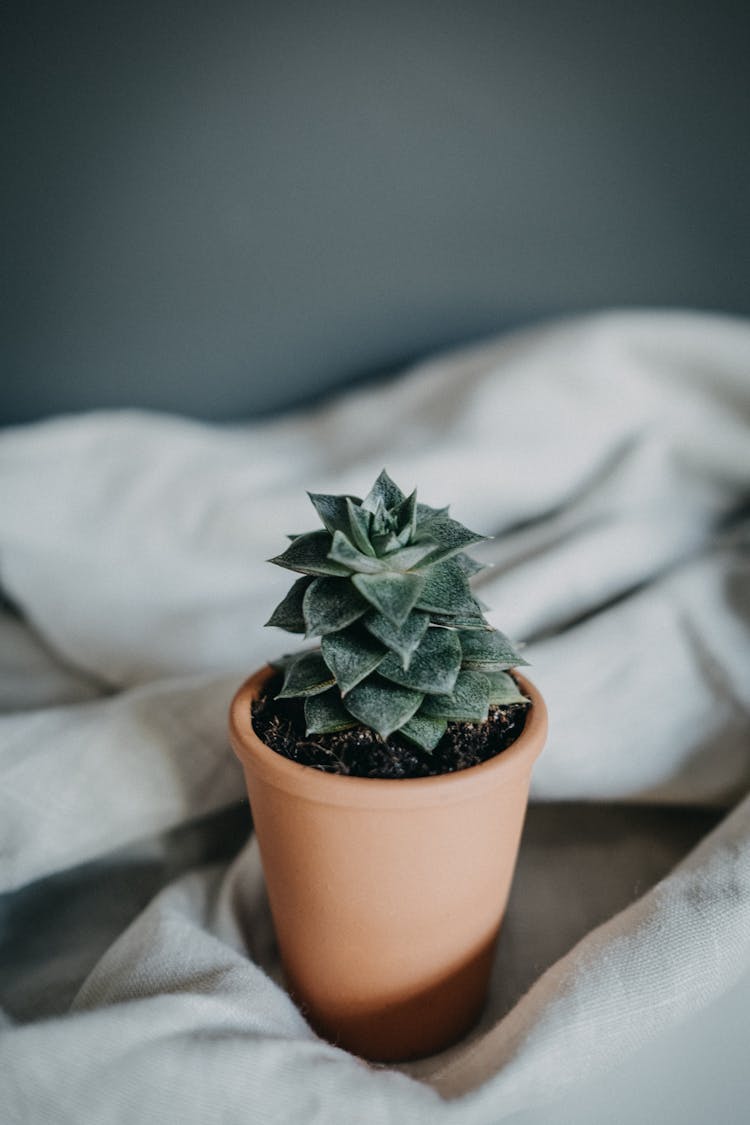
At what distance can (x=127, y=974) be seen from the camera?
0.58m

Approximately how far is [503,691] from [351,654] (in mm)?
115

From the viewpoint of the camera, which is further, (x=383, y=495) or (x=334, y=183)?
(x=334, y=183)

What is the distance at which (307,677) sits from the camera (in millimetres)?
541

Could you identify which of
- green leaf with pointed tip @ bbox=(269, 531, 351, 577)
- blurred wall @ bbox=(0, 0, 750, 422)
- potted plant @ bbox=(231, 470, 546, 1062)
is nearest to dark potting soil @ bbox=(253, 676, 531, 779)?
potted plant @ bbox=(231, 470, 546, 1062)

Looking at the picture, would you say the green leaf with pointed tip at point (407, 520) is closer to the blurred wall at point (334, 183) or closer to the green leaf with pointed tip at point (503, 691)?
the green leaf with pointed tip at point (503, 691)

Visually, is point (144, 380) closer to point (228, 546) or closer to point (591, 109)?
point (228, 546)

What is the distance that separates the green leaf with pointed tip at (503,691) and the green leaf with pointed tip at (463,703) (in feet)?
0.04

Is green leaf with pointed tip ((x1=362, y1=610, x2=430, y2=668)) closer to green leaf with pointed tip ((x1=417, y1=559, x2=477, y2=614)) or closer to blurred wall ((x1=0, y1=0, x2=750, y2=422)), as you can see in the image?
green leaf with pointed tip ((x1=417, y1=559, x2=477, y2=614))

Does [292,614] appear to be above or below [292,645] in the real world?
above

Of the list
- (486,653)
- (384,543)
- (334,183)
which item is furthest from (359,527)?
(334,183)

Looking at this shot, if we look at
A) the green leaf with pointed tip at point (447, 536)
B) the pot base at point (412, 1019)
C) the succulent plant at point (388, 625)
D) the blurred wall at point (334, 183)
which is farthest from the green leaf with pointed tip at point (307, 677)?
the blurred wall at point (334, 183)

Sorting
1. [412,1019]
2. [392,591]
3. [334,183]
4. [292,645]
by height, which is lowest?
[412,1019]

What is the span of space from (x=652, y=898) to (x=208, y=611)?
48cm

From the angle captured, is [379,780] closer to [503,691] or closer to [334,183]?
[503,691]
